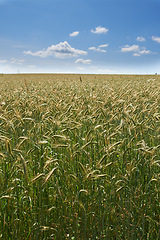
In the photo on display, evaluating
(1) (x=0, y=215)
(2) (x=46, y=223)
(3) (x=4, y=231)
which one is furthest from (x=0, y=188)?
(2) (x=46, y=223)

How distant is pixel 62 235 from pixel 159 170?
1480 mm

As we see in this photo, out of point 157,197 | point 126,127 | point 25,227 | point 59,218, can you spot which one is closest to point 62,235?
point 59,218

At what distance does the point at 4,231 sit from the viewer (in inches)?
77.8

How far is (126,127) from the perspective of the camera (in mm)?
2646

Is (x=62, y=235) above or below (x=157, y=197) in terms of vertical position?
below

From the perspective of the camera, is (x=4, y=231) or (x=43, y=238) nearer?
(x=4, y=231)

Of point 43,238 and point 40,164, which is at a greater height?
point 40,164

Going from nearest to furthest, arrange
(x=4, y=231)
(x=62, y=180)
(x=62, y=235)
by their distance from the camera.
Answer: (x=4, y=231)
(x=62, y=235)
(x=62, y=180)

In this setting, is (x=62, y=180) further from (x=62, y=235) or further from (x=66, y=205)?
(x=62, y=235)

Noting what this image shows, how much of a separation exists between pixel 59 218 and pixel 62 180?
37 centimetres

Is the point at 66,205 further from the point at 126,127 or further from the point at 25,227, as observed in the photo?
the point at 126,127

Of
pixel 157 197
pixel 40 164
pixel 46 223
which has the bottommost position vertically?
pixel 46 223

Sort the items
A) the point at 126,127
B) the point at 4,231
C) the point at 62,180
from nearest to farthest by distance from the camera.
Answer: the point at 4,231, the point at 62,180, the point at 126,127

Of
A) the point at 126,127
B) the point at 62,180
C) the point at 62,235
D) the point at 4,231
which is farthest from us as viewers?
the point at 126,127
